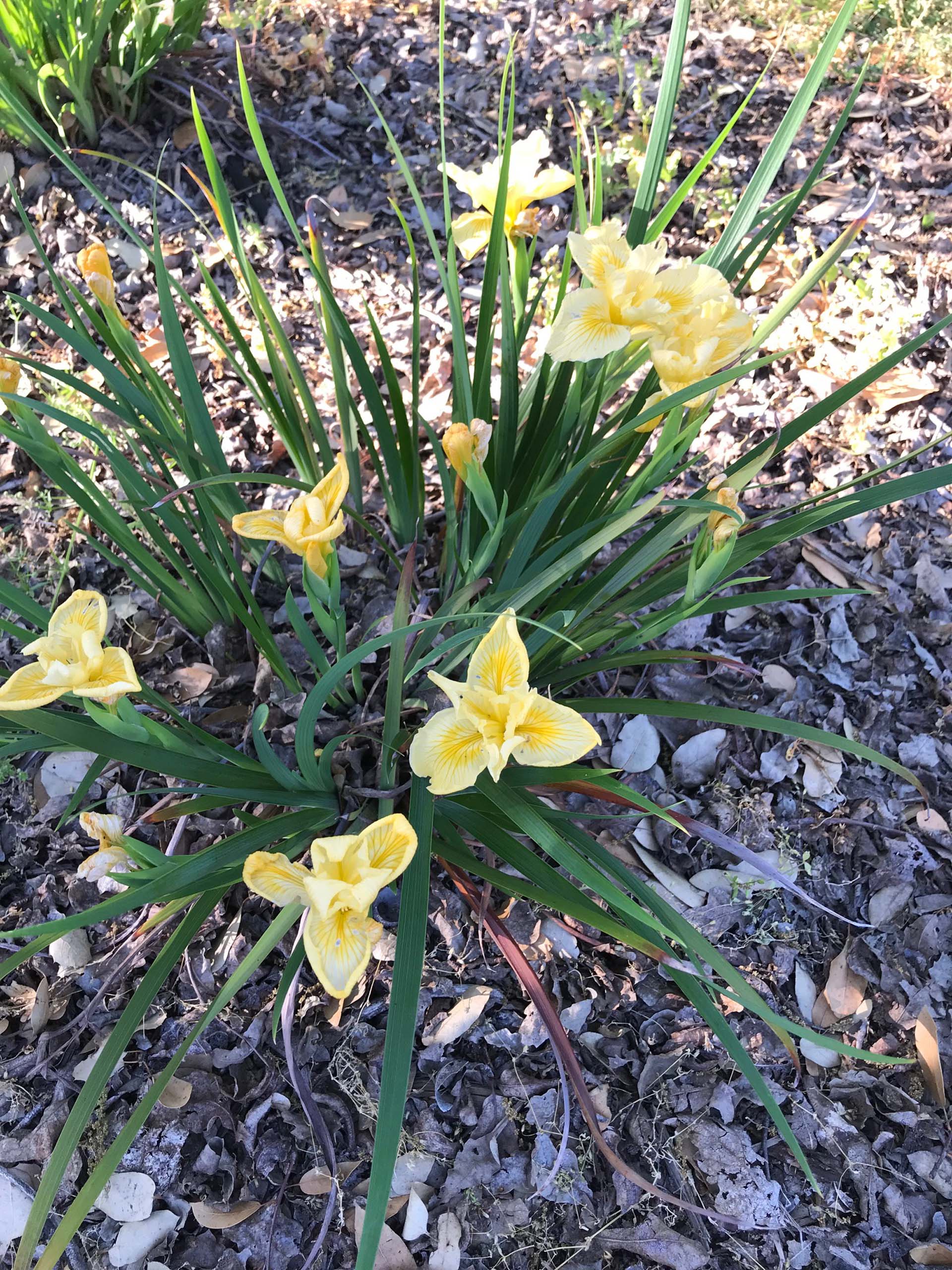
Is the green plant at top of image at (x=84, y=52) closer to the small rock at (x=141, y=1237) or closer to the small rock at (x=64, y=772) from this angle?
the small rock at (x=64, y=772)

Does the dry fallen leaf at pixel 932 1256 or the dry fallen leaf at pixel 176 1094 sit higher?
the dry fallen leaf at pixel 176 1094

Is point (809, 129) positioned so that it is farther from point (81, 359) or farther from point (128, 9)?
point (81, 359)

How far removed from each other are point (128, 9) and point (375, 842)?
2660 mm

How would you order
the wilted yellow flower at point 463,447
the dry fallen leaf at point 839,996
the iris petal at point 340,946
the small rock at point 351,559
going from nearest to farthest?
the iris petal at point 340,946 → the wilted yellow flower at point 463,447 → the dry fallen leaf at point 839,996 → the small rock at point 351,559

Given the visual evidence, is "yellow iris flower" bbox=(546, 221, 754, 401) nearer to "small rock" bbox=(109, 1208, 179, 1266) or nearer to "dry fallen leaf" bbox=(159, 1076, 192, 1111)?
"dry fallen leaf" bbox=(159, 1076, 192, 1111)

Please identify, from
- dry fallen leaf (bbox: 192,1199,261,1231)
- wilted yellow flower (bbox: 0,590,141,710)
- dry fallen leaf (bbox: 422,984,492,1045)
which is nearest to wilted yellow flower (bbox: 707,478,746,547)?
wilted yellow flower (bbox: 0,590,141,710)

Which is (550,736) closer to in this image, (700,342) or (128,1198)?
(700,342)

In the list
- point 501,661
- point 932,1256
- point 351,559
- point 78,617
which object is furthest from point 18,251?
point 932,1256

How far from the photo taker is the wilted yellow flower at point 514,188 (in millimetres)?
1422

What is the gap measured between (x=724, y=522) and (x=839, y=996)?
1049 millimetres

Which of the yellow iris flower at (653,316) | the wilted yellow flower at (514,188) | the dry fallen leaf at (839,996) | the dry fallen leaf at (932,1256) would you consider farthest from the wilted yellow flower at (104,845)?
the dry fallen leaf at (932,1256)

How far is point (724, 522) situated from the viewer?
1.05 metres

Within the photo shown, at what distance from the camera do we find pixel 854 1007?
1.54m

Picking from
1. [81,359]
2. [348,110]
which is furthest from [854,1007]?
[348,110]
